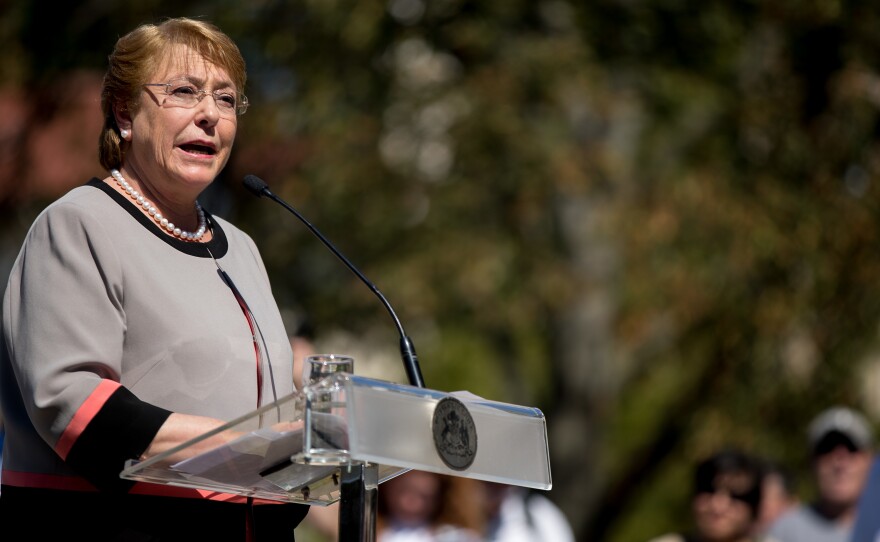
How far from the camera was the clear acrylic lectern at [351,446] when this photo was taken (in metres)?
2.16

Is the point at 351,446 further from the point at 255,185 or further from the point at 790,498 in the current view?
the point at 790,498

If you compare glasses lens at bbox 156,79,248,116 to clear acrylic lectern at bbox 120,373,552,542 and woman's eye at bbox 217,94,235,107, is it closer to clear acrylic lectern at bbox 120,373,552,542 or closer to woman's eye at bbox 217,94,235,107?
woman's eye at bbox 217,94,235,107

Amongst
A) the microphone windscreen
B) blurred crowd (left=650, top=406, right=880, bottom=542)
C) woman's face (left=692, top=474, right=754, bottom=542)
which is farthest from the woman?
woman's face (left=692, top=474, right=754, bottom=542)

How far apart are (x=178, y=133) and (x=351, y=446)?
30.2 inches

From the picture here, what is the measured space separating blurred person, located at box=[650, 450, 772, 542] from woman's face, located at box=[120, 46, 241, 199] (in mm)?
3624

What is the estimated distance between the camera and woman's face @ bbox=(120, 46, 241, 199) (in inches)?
101

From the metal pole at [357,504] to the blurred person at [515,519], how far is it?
160 inches

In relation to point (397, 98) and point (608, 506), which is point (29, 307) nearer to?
point (397, 98)

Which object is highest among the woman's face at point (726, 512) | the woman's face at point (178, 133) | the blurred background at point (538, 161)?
the blurred background at point (538, 161)

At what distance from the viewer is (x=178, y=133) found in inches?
101

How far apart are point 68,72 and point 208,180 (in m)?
6.64

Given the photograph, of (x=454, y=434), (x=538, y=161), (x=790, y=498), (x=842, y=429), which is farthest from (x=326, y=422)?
(x=538, y=161)

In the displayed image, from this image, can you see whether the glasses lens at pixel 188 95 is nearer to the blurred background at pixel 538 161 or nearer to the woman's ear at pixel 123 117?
the woman's ear at pixel 123 117

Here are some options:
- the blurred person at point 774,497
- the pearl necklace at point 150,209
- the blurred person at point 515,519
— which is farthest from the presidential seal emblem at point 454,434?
the blurred person at point 774,497
